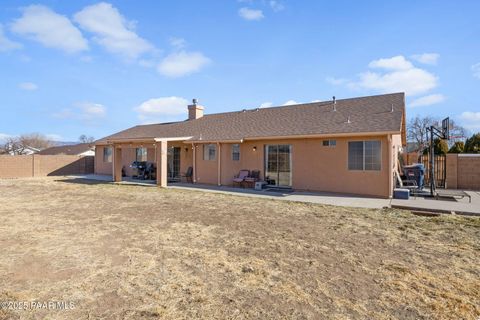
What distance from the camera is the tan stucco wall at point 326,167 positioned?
36.3 ft

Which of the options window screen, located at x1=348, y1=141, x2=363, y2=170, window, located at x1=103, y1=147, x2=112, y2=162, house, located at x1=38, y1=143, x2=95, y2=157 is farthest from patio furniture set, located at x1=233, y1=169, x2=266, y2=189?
house, located at x1=38, y1=143, x2=95, y2=157

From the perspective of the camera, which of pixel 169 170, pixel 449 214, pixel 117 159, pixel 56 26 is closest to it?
pixel 449 214

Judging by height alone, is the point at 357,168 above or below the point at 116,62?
below

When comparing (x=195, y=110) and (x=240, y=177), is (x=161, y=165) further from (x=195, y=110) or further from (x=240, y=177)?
(x=195, y=110)

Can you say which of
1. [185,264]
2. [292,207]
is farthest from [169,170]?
[185,264]

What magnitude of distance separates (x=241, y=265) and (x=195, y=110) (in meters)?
18.1

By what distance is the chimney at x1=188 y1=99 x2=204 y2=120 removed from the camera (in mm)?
21255

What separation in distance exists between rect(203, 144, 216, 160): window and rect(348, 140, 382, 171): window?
7.37 meters

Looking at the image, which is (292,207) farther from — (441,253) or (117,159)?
(117,159)

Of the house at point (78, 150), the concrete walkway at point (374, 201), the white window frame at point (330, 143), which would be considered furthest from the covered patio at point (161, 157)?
the house at point (78, 150)

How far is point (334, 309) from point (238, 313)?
1.06 m

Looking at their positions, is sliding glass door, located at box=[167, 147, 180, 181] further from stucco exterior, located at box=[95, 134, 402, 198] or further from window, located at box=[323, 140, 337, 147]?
window, located at box=[323, 140, 337, 147]

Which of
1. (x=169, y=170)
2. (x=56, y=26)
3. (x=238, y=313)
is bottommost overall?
(x=238, y=313)

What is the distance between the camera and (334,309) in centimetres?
309
